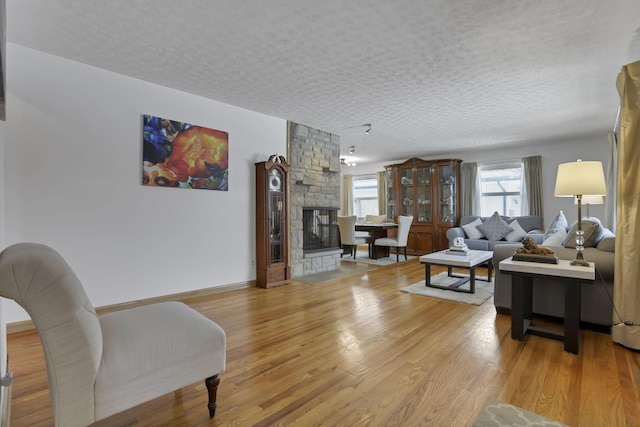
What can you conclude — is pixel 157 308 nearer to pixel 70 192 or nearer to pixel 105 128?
pixel 70 192

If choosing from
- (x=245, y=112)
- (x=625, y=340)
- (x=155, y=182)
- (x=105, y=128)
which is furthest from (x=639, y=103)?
(x=105, y=128)

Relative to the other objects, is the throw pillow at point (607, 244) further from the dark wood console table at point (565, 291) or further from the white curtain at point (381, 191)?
the white curtain at point (381, 191)

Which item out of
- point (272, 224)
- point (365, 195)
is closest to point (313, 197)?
point (272, 224)

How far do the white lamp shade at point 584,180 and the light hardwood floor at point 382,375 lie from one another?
121 cm

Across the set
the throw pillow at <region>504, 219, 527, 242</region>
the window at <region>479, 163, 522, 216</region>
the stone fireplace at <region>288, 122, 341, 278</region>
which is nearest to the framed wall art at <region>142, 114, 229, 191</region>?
the stone fireplace at <region>288, 122, 341, 278</region>

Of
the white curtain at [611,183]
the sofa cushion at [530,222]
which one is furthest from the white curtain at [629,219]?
the sofa cushion at [530,222]

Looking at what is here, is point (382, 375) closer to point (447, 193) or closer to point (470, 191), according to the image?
point (447, 193)

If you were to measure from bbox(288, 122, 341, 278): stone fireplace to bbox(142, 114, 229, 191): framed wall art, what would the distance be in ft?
3.92

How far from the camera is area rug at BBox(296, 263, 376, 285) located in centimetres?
471

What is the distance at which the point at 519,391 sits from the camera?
178 cm

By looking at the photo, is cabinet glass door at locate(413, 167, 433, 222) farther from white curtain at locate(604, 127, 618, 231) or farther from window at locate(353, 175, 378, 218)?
white curtain at locate(604, 127, 618, 231)

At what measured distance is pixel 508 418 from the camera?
1.55m

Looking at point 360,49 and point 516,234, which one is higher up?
point 360,49

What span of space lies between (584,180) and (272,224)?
136 inches
